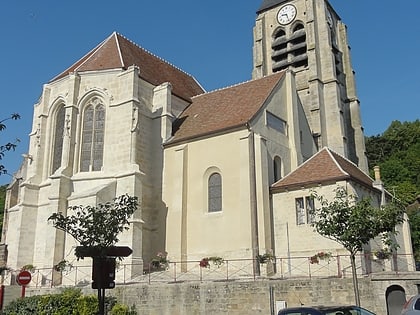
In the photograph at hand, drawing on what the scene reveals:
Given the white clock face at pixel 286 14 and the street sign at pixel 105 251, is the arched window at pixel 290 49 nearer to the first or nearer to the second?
the white clock face at pixel 286 14

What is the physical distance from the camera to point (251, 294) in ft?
51.8

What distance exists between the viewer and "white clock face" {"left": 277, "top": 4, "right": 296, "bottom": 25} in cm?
3881

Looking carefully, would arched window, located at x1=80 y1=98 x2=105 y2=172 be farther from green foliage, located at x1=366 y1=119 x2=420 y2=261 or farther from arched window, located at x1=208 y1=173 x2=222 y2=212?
green foliage, located at x1=366 y1=119 x2=420 y2=261

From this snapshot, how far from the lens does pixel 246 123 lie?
898 inches

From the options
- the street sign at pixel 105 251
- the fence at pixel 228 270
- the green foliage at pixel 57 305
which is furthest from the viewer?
the fence at pixel 228 270

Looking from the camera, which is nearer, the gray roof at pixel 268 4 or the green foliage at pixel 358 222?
the green foliage at pixel 358 222

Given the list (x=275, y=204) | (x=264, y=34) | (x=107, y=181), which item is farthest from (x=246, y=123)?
(x=264, y=34)

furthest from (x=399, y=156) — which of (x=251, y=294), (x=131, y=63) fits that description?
(x=251, y=294)

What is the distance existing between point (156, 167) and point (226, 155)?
15.8ft

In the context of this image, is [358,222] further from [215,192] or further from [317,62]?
[317,62]

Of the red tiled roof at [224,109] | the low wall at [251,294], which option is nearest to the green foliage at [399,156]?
the red tiled roof at [224,109]

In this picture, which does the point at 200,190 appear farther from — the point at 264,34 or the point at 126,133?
the point at 264,34

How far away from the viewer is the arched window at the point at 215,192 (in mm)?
23312

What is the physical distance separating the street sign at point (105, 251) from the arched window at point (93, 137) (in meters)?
13.8
